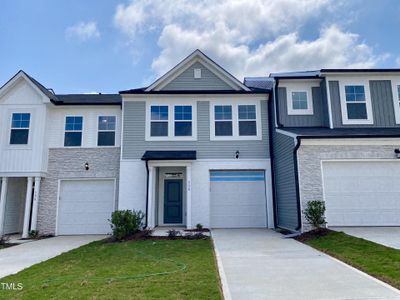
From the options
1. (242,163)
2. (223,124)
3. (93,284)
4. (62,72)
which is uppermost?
(62,72)

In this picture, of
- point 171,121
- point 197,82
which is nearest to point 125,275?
point 171,121

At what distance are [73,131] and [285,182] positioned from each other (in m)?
9.75

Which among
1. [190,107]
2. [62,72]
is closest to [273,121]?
[190,107]

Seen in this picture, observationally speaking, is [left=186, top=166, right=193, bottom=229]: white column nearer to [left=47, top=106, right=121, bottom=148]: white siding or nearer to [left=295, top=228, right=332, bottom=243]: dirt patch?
[left=47, top=106, right=121, bottom=148]: white siding

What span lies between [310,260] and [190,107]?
872 centimetres

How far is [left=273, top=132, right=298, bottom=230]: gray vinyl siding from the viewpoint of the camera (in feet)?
35.4

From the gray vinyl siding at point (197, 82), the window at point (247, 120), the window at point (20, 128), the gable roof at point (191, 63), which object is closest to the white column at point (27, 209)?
the window at point (20, 128)

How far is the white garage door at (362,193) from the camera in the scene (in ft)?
34.6

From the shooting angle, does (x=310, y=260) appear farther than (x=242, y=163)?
No

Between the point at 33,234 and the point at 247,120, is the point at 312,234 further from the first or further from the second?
the point at 33,234

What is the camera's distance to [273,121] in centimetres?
1300

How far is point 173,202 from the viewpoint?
13461mm

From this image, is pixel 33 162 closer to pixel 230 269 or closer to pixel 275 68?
pixel 230 269

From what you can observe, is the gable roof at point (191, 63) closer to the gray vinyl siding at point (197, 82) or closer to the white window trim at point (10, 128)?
the gray vinyl siding at point (197, 82)
